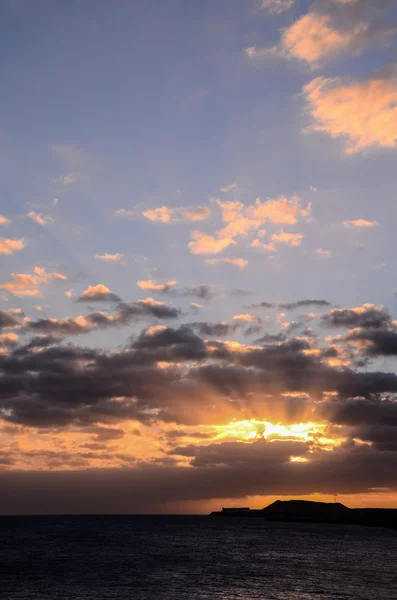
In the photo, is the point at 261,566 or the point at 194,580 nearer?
the point at 194,580

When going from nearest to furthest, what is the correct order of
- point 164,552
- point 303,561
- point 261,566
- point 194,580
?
point 194,580 < point 261,566 < point 303,561 < point 164,552

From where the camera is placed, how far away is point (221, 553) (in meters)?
135

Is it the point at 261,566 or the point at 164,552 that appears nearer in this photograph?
the point at 261,566

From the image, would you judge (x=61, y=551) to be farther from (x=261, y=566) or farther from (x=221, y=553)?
(x=261, y=566)

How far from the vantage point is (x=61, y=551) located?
136 meters

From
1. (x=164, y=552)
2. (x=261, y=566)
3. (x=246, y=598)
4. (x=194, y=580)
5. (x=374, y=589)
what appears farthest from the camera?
(x=164, y=552)

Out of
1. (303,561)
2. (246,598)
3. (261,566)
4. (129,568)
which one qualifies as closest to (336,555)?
(303,561)

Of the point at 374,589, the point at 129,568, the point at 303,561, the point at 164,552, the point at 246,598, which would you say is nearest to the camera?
the point at 246,598

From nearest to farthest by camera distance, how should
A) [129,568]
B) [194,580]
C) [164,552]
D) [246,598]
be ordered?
[246,598]
[194,580]
[129,568]
[164,552]

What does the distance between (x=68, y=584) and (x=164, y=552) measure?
59.6m

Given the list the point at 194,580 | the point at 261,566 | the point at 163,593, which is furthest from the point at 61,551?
the point at 163,593

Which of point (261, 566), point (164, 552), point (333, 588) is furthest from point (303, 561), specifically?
point (333, 588)

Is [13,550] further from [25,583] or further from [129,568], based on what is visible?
[25,583]

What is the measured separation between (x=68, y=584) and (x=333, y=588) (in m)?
37.2
